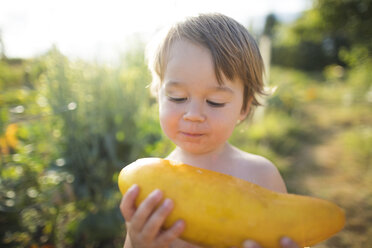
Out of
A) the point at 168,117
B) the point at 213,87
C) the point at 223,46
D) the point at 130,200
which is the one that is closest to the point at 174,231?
the point at 130,200

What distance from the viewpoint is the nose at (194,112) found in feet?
3.59

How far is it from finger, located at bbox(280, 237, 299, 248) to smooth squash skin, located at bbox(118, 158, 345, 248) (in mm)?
14

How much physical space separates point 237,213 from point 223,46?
75cm

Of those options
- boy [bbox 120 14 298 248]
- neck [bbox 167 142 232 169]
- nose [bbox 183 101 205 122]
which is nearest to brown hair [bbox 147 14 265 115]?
boy [bbox 120 14 298 248]

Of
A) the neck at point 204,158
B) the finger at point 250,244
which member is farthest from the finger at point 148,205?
the neck at point 204,158

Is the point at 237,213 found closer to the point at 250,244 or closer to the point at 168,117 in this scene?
the point at 250,244

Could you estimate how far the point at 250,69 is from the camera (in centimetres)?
133

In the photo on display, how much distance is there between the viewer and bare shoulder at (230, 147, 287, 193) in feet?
4.61

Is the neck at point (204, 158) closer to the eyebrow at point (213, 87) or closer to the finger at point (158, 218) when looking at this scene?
the eyebrow at point (213, 87)

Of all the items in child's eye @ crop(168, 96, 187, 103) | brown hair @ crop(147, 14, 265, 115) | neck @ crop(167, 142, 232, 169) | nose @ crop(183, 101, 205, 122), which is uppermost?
brown hair @ crop(147, 14, 265, 115)

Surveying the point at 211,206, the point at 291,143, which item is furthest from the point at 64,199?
the point at 291,143

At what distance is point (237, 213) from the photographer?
868mm

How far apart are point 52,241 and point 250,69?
6.86ft

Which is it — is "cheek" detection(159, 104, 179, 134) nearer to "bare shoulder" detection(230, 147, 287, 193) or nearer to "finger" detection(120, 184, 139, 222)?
"finger" detection(120, 184, 139, 222)
